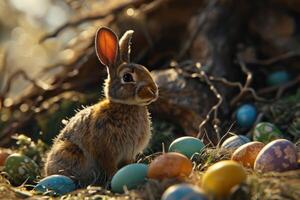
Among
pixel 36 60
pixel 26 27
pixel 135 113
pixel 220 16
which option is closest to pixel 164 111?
pixel 220 16

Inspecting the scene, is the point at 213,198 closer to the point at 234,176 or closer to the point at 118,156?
the point at 234,176

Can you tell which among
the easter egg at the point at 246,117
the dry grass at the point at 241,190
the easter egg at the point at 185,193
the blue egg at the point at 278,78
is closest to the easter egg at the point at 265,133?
the easter egg at the point at 246,117

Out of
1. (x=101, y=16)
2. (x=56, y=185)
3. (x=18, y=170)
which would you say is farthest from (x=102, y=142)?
(x=101, y=16)

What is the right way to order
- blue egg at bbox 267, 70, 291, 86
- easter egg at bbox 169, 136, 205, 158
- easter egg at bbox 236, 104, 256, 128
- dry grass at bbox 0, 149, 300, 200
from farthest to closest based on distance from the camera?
blue egg at bbox 267, 70, 291, 86 < easter egg at bbox 236, 104, 256, 128 < easter egg at bbox 169, 136, 205, 158 < dry grass at bbox 0, 149, 300, 200

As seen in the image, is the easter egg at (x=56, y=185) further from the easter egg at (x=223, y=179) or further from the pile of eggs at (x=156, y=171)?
the easter egg at (x=223, y=179)

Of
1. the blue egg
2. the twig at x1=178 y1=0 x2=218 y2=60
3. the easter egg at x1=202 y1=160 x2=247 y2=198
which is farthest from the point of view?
the twig at x1=178 y1=0 x2=218 y2=60

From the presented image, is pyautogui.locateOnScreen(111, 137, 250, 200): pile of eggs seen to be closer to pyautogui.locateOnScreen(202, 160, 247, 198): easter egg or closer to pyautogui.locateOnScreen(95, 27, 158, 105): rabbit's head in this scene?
pyautogui.locateOnScreen(202, 160, 247, 198): easter egg

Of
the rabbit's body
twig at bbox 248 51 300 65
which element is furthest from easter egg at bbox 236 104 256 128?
the rabbit's body

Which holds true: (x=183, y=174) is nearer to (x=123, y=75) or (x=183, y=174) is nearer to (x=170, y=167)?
(x=170, y=167)
